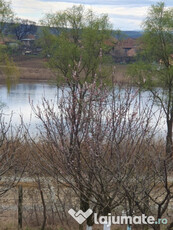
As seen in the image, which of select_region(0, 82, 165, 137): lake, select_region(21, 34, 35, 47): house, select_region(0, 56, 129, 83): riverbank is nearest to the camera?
select_region(0, 82, 165, 137): lake

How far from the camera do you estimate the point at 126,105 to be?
621cm

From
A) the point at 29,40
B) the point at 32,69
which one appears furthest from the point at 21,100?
the point at 29,40

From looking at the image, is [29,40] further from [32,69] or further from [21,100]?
[21,100]

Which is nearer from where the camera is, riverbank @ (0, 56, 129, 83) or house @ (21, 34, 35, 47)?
riverbank @ (0, 56, 129, 83)

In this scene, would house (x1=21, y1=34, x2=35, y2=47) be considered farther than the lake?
Yes

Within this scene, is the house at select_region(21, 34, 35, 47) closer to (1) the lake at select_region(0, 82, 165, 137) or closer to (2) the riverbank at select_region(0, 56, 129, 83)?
(2) the riverbank at select_region(0, 56, 129, 83)

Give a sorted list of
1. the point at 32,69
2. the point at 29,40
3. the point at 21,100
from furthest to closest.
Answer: the point at 29,40, the point at 32,69, the point at 21,100

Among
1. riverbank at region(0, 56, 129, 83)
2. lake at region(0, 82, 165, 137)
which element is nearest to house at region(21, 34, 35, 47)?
riverbank at region(0, 56, 129, 83)

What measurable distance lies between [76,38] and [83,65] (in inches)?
89.5

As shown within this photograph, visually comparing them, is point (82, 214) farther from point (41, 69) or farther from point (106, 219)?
point (41, 69)

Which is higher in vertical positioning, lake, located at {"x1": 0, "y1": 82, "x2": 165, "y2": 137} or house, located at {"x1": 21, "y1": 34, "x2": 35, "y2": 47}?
house, located at {"x1": 21, "y1": 34, "x2": 35, "y2": 47}

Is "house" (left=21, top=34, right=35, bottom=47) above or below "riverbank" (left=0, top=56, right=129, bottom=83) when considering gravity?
above

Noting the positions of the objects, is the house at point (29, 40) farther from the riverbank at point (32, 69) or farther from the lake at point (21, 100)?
the lake at point (21, 100)

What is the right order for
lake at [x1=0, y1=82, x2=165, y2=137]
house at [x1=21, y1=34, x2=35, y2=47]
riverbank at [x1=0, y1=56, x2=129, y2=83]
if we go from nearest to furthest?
1. lake at [x1=0, y1=82, x2=165, y2=137]
2. riverbank at [x1=0, y1=56, x2=129, y2=83]
3. house at [x1=21, y1=34, x2=35, y2=47]
